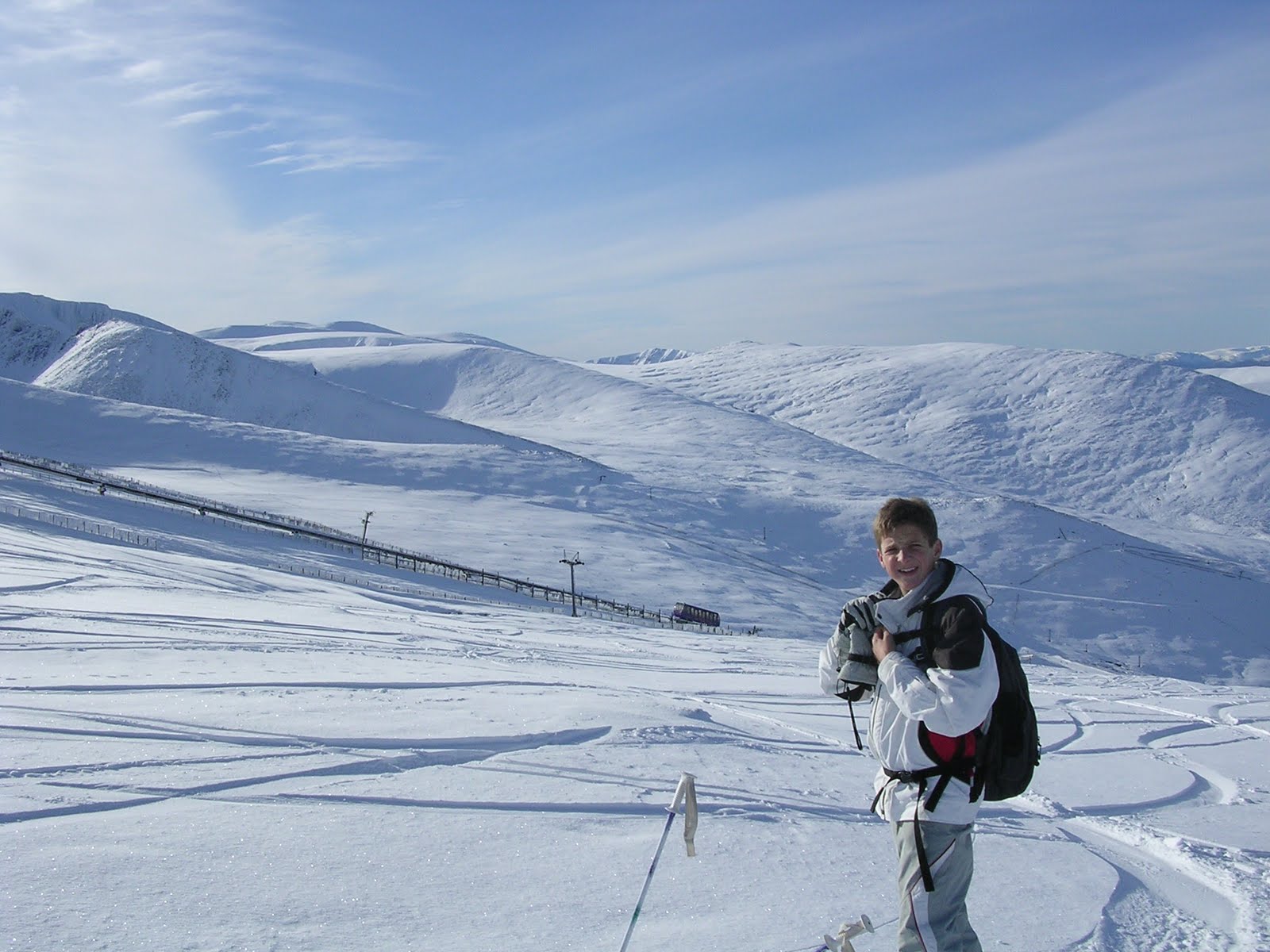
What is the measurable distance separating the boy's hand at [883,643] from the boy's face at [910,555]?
0.22 m

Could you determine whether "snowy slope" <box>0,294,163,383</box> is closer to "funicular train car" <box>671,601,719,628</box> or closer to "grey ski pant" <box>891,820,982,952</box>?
"funicular train car" <box>671,601,719,628</box>

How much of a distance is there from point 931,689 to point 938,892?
891 millimetres

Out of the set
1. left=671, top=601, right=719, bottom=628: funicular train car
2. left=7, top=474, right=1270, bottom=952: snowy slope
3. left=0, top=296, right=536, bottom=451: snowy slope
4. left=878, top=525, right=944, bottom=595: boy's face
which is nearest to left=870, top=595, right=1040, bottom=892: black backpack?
left=878, top=525, right=944, bottom=595: boy's face

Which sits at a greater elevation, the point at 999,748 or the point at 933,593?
the point at 933,593

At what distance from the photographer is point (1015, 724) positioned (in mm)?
Result: 3633

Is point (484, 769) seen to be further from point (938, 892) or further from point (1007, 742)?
point (1007, 742)

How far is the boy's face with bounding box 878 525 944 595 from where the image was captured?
375 cm

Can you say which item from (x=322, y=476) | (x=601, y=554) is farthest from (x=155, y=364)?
(x=601, y=554)

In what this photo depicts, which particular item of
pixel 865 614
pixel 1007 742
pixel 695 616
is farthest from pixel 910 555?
pixel 695 616

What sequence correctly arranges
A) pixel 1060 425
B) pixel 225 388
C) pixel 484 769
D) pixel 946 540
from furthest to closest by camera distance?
pixel 1060 425 < pixel 225 388 < pixel 946 540 < pixel 484 769

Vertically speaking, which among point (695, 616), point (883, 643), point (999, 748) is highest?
point (883, 643)

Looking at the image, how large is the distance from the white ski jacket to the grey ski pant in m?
0.08

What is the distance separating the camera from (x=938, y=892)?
148 inches

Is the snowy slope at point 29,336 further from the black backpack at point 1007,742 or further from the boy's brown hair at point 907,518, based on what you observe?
the black backpack at point 1007,742
